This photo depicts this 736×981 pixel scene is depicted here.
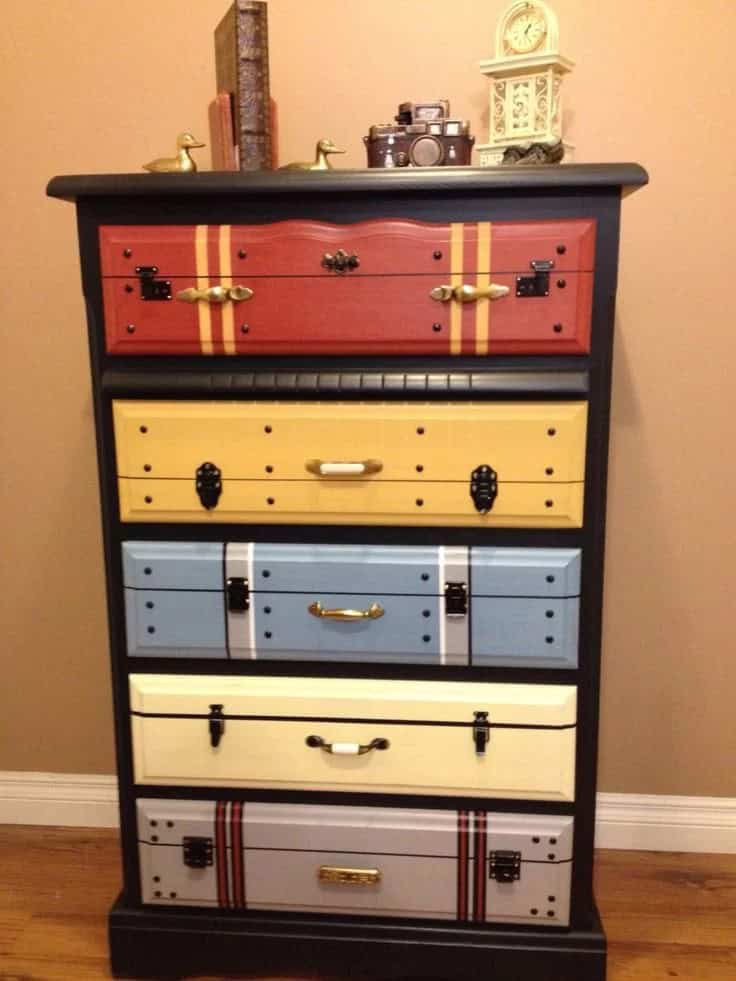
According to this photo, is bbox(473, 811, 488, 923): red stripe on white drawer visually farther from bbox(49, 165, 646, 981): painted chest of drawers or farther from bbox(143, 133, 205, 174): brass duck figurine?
bbox(143, 133, 205, 174): brass duck figurine

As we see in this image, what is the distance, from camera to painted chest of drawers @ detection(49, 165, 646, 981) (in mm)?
1368

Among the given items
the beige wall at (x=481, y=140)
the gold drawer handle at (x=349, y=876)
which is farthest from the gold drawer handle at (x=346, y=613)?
the beige wall at (x=481, y=140)

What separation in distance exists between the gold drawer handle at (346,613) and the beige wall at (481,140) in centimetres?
69

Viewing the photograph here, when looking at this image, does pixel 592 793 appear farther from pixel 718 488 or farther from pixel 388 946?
pixel 718 488

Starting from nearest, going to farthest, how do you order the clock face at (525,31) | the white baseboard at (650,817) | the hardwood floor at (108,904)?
the clock face at (525,31) < the hardwood floor at (108,904) < the white baseboard at (650,817)

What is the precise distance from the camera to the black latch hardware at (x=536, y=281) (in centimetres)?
135

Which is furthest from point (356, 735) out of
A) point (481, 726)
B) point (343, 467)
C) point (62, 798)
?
point (62, 798)

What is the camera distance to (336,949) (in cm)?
159

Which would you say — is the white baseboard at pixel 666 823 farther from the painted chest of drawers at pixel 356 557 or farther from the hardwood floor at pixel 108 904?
the painted chest of drawers at pixel 356 557

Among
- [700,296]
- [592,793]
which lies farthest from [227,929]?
[700,296]

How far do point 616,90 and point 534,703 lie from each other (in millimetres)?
1160

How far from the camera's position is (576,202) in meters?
1.33

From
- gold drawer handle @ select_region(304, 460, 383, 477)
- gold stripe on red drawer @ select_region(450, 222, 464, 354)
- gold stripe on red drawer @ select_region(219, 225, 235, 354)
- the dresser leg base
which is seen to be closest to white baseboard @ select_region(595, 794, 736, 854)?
the dresser leg base

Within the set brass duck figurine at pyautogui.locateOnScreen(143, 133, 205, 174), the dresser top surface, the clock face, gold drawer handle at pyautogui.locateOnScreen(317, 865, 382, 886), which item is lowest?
gold drawer handle at pyautogui.locateOnScreen(317, 865, 382, 886)
